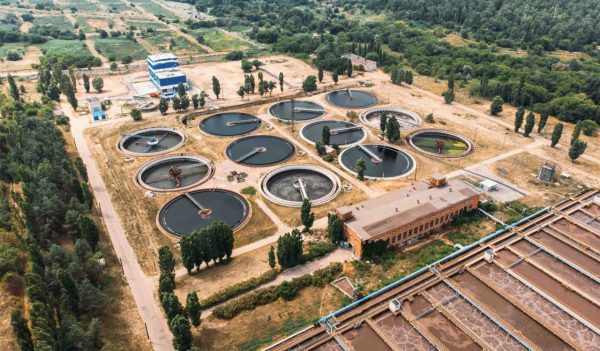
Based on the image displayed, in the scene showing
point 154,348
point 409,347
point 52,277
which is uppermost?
point 409,347

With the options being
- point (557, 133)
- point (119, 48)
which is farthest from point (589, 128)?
point (119, 48)

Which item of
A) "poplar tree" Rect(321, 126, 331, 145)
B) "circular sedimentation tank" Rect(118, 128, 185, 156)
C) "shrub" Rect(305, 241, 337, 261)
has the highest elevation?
"poplar tree" Rect(321, 126, 331, 145)

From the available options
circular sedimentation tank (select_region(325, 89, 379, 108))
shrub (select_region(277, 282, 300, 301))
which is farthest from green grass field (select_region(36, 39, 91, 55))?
shrub (select_region(277, 282, 300, 301))

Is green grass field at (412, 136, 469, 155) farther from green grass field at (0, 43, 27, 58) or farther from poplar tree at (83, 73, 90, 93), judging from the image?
green grass field at (0, 43, 27, 58)

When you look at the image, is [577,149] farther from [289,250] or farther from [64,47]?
[64,47]

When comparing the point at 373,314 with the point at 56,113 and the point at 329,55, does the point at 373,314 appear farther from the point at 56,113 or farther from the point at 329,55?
the point at 329,55

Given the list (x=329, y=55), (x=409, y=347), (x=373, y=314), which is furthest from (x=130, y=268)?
(x=329, y=55)
